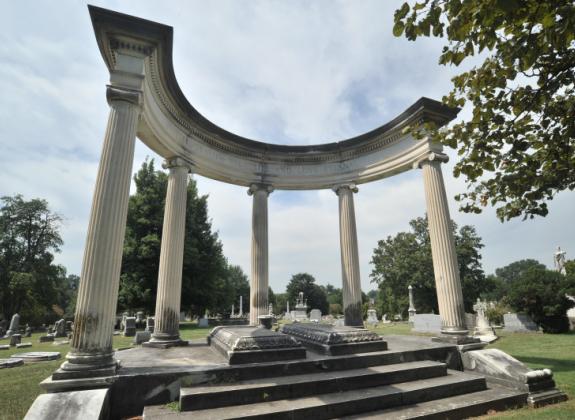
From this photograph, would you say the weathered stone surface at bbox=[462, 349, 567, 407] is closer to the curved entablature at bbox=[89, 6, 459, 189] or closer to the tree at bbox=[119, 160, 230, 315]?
the curved entablature at bbox=[89, 6, 459, 189]

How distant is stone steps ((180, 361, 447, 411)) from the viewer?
6.09 metres

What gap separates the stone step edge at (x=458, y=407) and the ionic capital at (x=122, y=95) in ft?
31.2

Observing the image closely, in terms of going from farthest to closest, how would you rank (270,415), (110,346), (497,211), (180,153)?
(180,153) → (110,346) → (497,211) → (270,415)

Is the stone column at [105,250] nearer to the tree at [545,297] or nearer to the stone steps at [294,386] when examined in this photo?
the stone steps at [294,386]

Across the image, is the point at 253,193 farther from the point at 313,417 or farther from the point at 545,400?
the point at 545,400

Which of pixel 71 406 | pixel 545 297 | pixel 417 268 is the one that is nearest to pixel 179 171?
pixel 71 406

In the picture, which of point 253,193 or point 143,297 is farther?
point 143,297

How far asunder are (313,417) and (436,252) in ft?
27.4

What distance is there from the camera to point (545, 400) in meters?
7.34

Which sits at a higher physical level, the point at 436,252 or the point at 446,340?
the point at 436,252

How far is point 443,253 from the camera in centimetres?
1170

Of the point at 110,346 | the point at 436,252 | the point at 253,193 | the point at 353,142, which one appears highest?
the point at 353,142

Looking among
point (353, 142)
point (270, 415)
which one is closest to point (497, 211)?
point (270, 415)

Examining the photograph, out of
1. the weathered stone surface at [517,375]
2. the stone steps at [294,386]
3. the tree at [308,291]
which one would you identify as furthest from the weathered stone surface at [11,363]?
the tree at [308,291]
